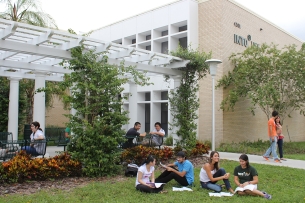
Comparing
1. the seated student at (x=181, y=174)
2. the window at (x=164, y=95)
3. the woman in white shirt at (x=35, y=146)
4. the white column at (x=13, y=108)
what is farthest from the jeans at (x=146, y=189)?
the window at (x=164, y=95)

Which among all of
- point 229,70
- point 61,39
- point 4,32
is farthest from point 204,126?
point 4,32

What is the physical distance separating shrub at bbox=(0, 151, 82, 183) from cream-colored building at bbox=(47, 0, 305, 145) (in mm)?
8420

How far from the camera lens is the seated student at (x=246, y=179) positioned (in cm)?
628

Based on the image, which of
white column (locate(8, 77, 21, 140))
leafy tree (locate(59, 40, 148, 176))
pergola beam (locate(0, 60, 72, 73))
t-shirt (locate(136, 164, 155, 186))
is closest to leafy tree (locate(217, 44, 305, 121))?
pergola beam (locate(0, 60, 72, 73))

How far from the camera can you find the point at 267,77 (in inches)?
674

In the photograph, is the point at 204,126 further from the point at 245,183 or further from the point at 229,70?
the point at 245,183

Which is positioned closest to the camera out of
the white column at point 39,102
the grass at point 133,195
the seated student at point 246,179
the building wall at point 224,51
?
the grass at point 133,195

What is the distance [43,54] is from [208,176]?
561cm

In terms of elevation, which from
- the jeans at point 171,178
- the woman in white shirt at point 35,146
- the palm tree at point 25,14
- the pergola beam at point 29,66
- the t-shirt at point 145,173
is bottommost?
the jeans at point 171,178

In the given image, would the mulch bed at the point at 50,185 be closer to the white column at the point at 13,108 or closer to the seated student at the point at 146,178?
the seated student at the point at 146,178

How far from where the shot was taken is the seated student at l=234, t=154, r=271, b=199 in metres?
6.28

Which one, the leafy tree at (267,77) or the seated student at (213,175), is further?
the leafy tree at (267,77)

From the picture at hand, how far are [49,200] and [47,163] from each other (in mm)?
1871

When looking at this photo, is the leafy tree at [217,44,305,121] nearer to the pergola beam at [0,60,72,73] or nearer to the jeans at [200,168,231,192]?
the pergola beam at [0,60,72,73]
